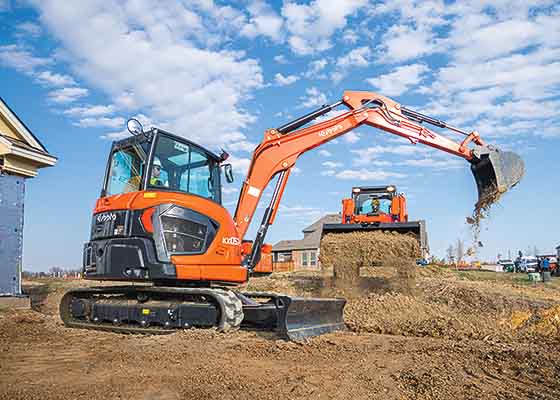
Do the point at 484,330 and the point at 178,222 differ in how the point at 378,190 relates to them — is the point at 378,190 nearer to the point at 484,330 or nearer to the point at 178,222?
the point at 484,330

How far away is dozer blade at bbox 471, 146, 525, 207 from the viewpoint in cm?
988

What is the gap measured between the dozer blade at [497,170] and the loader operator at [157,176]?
6.45 m

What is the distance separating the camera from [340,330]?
8062mm

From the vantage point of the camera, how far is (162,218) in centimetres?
694

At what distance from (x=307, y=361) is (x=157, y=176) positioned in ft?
11.6

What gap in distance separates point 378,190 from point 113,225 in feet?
28.2

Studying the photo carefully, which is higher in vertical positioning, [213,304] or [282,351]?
[213,304]

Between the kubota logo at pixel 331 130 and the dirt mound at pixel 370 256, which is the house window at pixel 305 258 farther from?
the kubota logo at pixel 331 130

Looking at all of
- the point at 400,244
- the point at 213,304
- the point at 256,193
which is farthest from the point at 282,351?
the point at 400,244

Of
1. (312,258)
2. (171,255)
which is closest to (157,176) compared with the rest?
(171,255)

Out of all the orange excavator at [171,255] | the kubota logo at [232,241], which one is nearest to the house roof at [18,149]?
the orange excavator at [171,255]

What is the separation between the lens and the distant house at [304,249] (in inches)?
1743

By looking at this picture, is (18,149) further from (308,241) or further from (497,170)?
(308,241)

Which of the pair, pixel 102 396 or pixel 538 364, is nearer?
pixel 102 396
